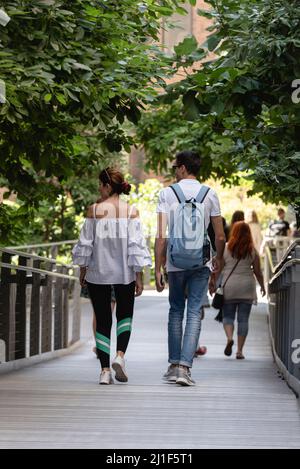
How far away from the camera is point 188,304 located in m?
10.8

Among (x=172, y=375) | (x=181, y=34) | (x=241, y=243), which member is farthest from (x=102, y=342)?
(x=181, y=34)

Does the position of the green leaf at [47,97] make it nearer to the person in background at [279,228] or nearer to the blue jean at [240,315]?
the blue jean at [240,315]

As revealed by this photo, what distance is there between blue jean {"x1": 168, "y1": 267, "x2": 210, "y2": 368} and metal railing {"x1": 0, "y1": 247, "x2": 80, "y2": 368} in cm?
197

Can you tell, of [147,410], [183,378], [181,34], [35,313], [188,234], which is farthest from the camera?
[181,34]

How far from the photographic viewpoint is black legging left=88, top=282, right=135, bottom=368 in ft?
35.5

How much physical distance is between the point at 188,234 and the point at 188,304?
59cm

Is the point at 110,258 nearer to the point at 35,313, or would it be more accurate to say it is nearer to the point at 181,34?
the point at 35,313

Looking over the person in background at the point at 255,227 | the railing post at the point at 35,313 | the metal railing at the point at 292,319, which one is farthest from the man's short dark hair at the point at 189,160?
the person in background at the point at 255,227

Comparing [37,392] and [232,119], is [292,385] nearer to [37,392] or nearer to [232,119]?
[37,392]

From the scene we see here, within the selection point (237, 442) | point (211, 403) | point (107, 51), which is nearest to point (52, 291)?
point (107, 51)

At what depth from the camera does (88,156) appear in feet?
48.4

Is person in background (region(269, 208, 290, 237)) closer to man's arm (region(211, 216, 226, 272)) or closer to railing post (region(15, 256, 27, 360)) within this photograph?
railing post (region(15, 256, 27, 360))

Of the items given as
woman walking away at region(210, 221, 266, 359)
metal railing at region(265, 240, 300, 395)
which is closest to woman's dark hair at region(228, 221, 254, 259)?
woman walking away at region(210, 221, 266, 359)

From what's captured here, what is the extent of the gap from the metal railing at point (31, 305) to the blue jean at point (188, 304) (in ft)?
6.47
